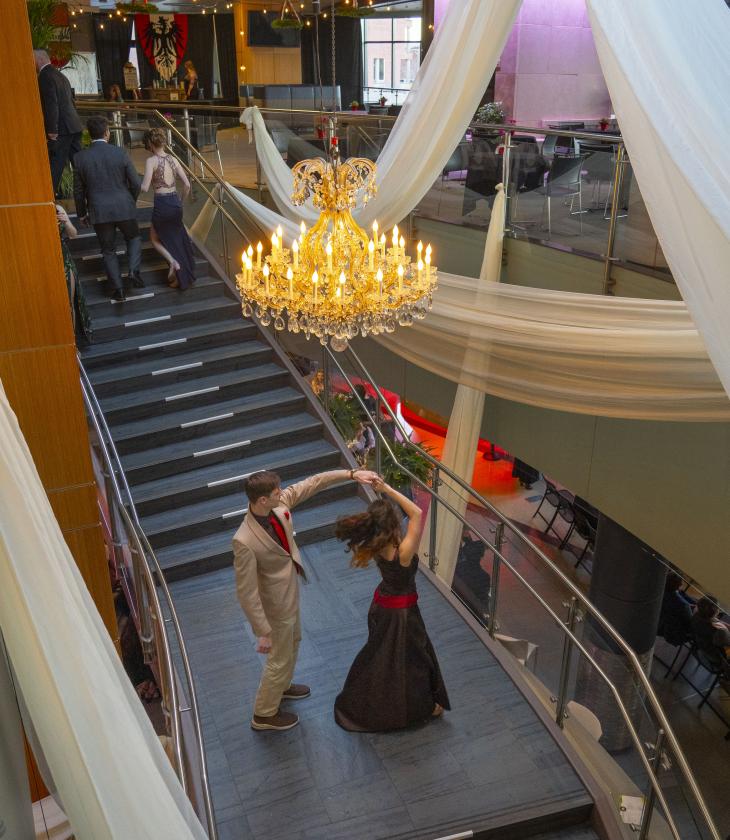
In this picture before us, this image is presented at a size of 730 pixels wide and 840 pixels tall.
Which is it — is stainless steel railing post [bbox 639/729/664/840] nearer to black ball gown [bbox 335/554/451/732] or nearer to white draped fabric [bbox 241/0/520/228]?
black ball gown [bbox 335/554/451/732]

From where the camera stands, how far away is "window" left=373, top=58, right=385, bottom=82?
72.7ft

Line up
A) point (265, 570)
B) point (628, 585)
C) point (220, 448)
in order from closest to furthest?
point (265, 570)
point (220, 448)
point (628, 585)

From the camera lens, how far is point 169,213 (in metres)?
7.70

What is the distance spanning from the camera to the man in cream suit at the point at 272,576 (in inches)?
162

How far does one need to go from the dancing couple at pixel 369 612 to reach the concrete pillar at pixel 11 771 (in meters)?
1.69

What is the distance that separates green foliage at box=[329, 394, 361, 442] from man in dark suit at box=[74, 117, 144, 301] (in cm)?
241

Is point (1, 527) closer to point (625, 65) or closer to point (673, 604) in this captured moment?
point (625, 65)

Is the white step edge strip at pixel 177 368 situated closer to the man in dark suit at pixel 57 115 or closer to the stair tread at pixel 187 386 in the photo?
the stair tread at pixel 187 386

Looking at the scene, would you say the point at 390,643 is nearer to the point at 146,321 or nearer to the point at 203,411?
the point at 203,411

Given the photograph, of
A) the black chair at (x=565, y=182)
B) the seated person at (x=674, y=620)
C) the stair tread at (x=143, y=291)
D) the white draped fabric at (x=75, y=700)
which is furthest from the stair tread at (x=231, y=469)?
the seated person at (x=674, y=620)

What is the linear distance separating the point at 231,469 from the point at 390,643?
9.09ft

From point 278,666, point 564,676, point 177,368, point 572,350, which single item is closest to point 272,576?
point 278,666

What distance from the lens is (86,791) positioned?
1839mm

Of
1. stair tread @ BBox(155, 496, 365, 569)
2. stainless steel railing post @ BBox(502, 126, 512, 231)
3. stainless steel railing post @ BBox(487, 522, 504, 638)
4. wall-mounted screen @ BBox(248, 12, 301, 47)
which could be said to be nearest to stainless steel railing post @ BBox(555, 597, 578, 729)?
stainless steel railing post @ BBox(487, 522, 504, 638)
